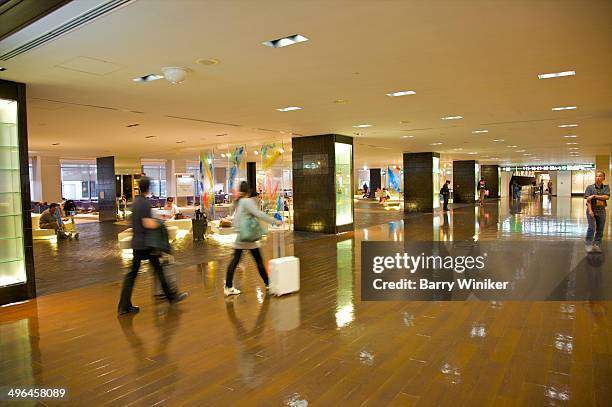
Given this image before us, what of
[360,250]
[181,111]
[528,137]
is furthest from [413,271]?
[528,137]

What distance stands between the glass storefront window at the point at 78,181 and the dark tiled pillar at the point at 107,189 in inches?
311

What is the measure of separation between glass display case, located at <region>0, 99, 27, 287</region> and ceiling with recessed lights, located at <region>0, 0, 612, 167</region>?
65cm

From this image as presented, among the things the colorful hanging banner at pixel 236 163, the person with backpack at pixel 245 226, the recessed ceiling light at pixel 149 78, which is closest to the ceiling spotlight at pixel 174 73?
the recessed ceiling light at pixel 149 78

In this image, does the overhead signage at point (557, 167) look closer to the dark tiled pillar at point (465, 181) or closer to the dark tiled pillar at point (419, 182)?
the dark tiled pillar at point (465, 181)

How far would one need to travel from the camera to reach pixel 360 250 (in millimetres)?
9719

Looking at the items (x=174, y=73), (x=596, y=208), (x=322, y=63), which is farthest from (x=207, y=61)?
(x=596, y=208)

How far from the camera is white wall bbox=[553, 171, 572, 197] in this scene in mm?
39219

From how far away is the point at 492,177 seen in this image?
35188mm

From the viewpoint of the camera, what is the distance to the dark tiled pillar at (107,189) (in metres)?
20.5

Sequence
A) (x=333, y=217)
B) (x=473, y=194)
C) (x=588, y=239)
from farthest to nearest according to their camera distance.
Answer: (x=473, y=194), (x=333, y=217), (x=588, y=239)

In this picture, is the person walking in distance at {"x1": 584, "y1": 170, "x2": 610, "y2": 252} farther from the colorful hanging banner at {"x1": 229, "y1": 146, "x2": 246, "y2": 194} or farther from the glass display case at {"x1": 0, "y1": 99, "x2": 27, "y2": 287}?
the colorful hanging banner at {"x1": 229, "y1": 146, "x2": 246, "y2": 194}

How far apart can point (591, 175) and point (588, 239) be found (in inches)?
1497

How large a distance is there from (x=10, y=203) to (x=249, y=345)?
14.4 ft

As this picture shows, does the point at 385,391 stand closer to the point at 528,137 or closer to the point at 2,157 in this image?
the point at 2,157
